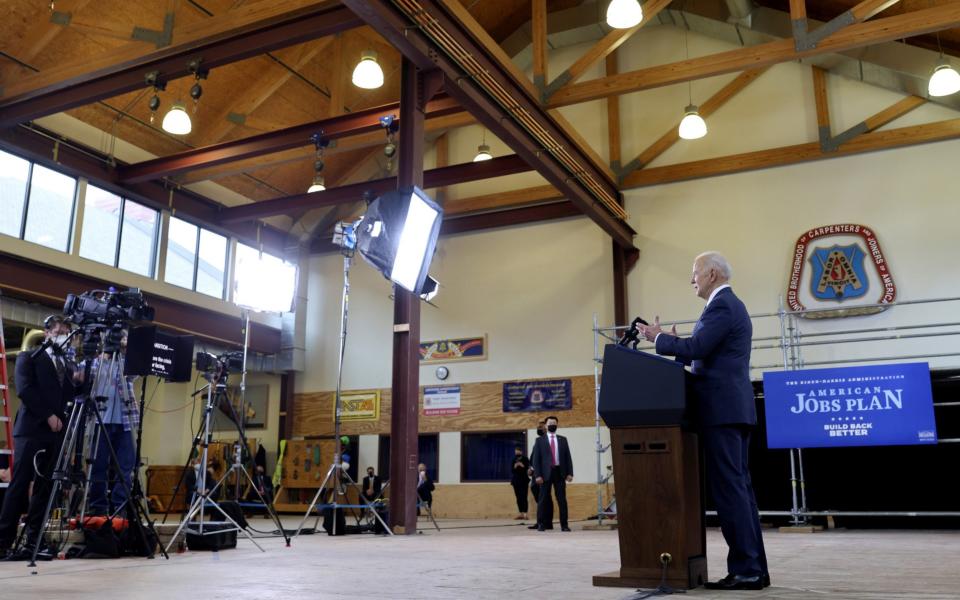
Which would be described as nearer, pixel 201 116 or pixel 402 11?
pixel 402 11

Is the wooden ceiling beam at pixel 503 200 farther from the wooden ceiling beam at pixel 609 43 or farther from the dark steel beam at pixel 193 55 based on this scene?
the dark steel beam at pixel 193 55

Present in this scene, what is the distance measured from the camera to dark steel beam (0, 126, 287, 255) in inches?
456

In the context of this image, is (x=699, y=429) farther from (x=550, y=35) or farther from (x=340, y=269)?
(x=340, y=269)

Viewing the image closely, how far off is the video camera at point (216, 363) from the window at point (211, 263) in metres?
8.37

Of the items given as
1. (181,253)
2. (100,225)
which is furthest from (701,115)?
(100,225)

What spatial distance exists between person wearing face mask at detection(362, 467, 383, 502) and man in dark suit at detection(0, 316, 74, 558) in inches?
341

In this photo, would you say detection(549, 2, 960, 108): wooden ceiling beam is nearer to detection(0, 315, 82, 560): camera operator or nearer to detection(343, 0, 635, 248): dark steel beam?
detection(343, 0, 635, 248): dark steel beam

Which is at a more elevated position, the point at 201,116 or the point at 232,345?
the point at 201,116

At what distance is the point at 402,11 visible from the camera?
7.61 metres

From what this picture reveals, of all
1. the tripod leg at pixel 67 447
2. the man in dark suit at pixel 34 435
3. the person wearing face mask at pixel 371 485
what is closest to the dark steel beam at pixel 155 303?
the person wearing face mask at pixel 371 485

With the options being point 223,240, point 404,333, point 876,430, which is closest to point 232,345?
point 223,240

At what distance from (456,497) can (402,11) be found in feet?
30.4

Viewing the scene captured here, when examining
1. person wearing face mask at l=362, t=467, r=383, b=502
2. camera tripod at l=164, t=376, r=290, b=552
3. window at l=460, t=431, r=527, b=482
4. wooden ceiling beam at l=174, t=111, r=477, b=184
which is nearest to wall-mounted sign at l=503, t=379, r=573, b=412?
window at l=460, t=431, r=527, b=482

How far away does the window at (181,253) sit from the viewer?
13891 mm
